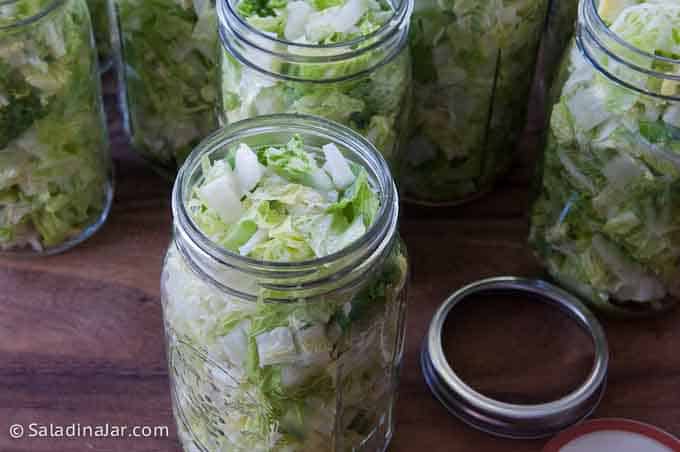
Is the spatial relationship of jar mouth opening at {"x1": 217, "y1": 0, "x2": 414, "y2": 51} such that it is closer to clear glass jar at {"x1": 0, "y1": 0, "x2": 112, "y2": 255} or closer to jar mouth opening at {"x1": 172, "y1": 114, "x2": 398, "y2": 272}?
jar mouth opening at {"x1": 172, "y1": 114, "x2": 398, "y2": 272}

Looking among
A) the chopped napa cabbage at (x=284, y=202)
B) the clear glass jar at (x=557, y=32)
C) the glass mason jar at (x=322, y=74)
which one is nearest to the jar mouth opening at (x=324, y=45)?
the glass mason jar at (x=322, y=74)

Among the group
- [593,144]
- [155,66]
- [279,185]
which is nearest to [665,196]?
[593,144]

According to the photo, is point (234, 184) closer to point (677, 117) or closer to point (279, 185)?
point (279, 185)

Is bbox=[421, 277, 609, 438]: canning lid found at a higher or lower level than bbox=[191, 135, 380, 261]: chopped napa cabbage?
lower

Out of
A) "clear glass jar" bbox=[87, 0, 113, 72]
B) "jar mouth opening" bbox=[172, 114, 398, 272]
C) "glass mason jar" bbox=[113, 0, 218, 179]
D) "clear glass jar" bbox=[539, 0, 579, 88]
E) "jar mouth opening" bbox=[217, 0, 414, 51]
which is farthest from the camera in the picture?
"clear glass jar" bbox=[87, 0, 113, 72]

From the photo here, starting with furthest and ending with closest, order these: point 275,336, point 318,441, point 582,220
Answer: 1. point 582,220
2. point 318,441
3. point 275,336

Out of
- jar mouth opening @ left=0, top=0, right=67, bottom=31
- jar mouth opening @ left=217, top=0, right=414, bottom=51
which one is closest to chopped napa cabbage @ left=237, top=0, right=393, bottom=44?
jar mouth opening @ left=217, top=0, right=414, bottom=51

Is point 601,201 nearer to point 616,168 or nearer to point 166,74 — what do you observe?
point 616,168

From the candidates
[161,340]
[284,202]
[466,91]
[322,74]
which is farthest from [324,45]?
[161,340]
